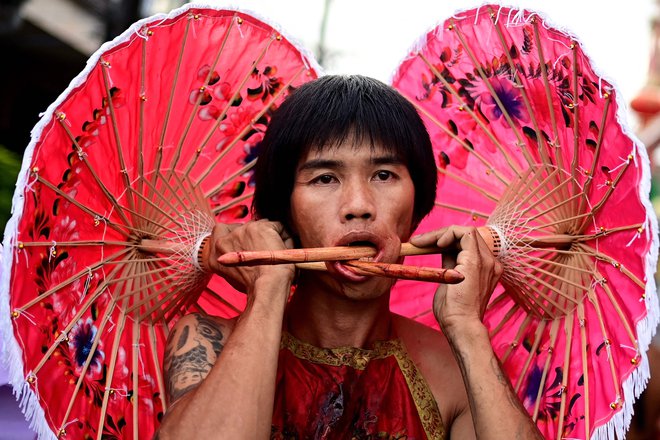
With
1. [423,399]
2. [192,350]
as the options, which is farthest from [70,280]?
[423,399]

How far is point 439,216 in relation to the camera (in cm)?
349

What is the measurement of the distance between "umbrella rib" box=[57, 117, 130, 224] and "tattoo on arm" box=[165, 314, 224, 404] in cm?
47

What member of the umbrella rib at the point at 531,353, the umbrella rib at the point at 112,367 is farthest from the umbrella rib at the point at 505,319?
the umbrella rib at the point at 112,367

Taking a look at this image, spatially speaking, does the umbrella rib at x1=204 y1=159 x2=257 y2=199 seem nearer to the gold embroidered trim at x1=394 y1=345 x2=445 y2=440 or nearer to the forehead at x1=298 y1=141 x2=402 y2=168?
the forehead at x1=298 y1=141 x2=402 y2=168

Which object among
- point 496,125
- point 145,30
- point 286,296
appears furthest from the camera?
point 496,125

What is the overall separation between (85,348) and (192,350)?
419 mm

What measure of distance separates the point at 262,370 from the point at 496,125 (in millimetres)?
1463

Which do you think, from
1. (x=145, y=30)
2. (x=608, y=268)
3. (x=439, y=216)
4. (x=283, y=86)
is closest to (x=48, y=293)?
(x=145, y=30)

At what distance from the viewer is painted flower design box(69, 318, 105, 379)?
2.79 m

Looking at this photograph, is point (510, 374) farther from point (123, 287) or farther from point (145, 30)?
point (145, 30)

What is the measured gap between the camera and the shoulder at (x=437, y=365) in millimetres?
2742

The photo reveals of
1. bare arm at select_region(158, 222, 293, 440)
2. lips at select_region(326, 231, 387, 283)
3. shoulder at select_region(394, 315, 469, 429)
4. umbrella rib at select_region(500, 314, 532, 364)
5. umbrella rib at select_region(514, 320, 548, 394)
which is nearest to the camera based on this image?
bare arm at select_region(158, 222, 293, 440)

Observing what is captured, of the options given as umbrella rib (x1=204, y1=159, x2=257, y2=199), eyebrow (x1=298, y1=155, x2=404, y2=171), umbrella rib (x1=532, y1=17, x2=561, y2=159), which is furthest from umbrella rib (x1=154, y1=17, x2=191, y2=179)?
umbrella rib (x1=532, y1=17, x2=561, y2=159)

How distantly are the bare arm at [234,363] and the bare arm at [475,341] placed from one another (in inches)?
18.8
